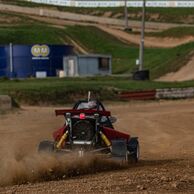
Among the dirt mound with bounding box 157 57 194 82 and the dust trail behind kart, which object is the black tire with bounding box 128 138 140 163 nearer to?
the dust trail behind kart

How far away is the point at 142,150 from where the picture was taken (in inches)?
730

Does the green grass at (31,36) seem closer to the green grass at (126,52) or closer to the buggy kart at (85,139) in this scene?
the green grass at (126,52)

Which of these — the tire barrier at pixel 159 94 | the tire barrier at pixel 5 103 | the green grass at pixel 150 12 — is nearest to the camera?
the tire barrier at pixel 5 103

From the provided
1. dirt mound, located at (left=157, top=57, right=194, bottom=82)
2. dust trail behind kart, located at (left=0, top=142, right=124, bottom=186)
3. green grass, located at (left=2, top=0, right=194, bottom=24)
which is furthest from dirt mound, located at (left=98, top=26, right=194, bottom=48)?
dust trail behind kart, located at (left=0, top=142, right=124, bottom=186)

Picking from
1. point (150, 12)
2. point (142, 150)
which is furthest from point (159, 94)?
point (150, 12)

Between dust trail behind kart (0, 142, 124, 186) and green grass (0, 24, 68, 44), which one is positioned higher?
green grass (0, 24, 68, 44)

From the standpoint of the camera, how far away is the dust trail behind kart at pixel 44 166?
11.2 meters

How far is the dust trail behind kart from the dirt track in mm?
23

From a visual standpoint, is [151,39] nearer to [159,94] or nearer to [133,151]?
[159,94]

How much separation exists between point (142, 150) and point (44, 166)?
23.5 feet

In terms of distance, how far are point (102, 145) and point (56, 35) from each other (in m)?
74.0

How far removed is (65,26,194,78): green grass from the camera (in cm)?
6138

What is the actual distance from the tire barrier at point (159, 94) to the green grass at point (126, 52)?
19418 millimetres

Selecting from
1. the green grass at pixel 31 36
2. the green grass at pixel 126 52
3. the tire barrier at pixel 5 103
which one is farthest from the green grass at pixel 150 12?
the tire barrier at pixel 5 103
